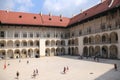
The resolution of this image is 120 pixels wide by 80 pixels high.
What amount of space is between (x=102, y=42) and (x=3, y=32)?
26868 mm

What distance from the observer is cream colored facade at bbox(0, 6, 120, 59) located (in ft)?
115

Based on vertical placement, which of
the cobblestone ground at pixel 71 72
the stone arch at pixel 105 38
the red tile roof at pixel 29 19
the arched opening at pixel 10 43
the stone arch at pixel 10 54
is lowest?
the cobblestone ground at pixel 71 72

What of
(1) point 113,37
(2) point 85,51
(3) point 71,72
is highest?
(1) point 113,37

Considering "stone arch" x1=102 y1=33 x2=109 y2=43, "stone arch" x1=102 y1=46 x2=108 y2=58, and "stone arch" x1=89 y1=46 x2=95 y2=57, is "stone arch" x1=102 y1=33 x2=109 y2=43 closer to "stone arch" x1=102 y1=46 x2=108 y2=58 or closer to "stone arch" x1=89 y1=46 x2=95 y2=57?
"stone arch" x1=102 y1=46 x2=108 y2=58

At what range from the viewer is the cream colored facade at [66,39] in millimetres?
35188

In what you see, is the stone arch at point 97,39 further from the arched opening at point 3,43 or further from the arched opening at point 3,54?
the arched opening at point 3,54

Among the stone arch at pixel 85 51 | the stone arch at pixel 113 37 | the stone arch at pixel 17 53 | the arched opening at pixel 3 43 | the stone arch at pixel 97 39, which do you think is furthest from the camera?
the stone arch at pixel 17 53

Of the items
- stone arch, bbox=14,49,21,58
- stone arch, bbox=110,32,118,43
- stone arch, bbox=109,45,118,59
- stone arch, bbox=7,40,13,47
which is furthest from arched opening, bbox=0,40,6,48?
stone arch, bbox=110,32,118,43

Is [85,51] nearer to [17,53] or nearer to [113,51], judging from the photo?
[113,51]

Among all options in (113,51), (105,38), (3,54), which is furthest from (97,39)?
(3,54)

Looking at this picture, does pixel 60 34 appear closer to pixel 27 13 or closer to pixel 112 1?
pixel 27 13

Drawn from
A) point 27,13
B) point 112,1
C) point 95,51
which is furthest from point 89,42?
point 27,13

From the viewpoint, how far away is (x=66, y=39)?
54.5m

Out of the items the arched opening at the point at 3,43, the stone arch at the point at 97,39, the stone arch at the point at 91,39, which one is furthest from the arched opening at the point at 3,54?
the stone arch at the point at 97,39
